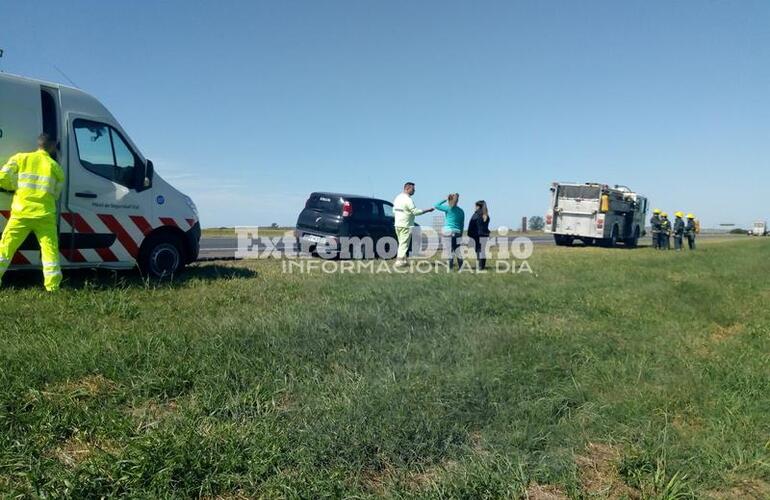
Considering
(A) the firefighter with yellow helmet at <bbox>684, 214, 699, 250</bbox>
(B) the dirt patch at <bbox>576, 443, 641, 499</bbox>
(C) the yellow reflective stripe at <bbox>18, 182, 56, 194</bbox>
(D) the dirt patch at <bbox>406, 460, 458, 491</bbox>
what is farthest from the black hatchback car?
(A) the firefighter with yellow helmet at <bbox>684, 214, 699, 250</bbox>

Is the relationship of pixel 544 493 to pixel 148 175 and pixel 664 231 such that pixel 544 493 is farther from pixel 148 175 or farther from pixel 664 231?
pixel 664 231

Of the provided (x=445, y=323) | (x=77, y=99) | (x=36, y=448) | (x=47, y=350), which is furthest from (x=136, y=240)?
(x=36, y=448)

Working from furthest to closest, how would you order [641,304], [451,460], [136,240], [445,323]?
[641,304]
[136,240]
[445,323]
[451,460]

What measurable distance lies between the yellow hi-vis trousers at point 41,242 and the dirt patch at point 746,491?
656 centimetres

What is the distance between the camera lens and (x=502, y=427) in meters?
3.90

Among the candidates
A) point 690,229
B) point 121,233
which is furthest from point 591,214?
point 121,233

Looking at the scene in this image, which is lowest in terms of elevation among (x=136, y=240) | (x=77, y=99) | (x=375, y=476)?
(x=375, y=476)

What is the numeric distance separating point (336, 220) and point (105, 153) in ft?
23.0

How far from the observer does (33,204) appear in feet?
20.6

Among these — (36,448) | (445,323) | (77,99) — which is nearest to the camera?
(36,448)

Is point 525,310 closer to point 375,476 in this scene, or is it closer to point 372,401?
point 372,401

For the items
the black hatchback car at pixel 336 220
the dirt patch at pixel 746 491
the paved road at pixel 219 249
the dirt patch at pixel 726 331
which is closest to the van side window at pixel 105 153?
the paved road at pixel 219 249

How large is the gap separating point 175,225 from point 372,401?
18.4ft

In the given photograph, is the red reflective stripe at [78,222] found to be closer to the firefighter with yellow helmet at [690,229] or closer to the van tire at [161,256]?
the van tire at [161,256]
